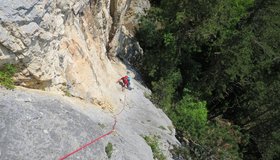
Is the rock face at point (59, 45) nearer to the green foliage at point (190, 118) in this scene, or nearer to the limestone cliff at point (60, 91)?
the limestone cliff at point (60, 91)

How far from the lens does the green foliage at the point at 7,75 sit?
1154cm

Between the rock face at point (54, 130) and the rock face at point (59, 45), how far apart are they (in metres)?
0.81

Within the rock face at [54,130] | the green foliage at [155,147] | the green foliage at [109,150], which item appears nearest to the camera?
the rock face at [54,130]

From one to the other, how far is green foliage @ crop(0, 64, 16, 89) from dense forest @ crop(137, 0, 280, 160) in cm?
1454

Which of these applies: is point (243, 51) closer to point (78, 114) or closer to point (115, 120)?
point (115, 120)

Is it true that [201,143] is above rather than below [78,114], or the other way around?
below

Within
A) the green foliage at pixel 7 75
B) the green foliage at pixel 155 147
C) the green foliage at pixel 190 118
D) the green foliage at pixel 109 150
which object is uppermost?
the green foliage at pixel 7 75

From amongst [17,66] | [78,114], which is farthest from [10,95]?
[78,114]

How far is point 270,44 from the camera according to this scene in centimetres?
3147

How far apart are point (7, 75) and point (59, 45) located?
2823 millimetres

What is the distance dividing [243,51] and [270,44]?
420cm

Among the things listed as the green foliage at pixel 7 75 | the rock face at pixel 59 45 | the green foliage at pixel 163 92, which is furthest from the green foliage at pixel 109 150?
the green foliage at pixel 163 92

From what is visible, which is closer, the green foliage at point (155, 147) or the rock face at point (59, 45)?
the rock face at point (59, 45)

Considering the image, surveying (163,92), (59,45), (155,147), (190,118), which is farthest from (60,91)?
(190,118)
